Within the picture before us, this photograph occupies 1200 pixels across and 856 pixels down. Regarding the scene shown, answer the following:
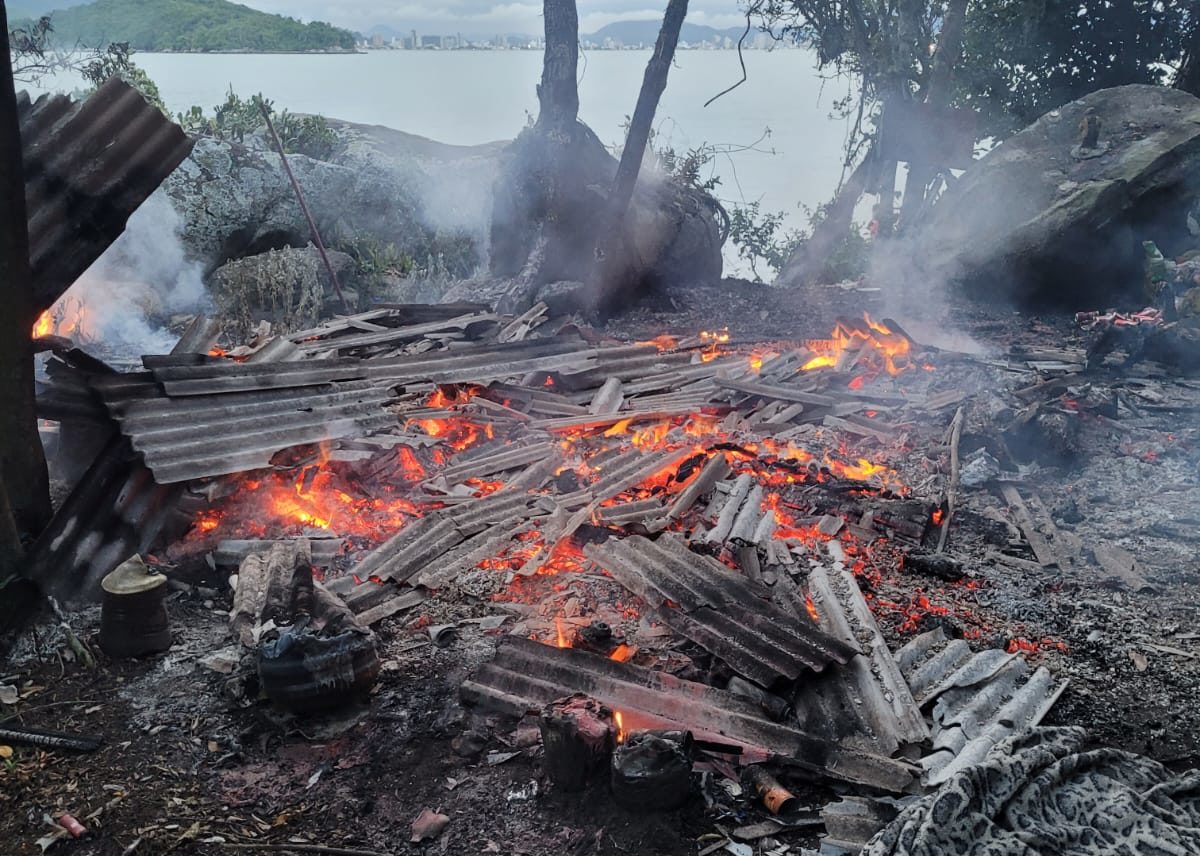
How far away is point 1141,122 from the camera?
14.0 metres

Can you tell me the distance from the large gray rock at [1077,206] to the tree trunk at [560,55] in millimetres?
7259

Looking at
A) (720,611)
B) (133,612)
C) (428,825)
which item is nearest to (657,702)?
(720,611)

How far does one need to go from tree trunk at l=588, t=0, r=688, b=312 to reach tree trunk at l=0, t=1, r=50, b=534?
8877mm

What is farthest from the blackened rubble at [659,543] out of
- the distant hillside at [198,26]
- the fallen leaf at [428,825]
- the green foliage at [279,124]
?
the distant hillside at [198,26]

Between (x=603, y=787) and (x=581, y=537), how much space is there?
8.91 feet

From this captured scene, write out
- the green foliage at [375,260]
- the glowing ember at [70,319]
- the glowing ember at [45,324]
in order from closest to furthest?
the glowing ember at [45,324]
the glowing ember at [70,319]
the green foliage at [375,260]

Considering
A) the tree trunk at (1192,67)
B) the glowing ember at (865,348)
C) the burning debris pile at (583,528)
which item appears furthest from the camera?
the tree trunk at (1192,67)

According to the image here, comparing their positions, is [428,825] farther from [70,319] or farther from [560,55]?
[560,55]

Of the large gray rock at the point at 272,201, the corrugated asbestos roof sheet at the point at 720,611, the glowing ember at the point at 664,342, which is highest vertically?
the large gray rock at the point at 272,201

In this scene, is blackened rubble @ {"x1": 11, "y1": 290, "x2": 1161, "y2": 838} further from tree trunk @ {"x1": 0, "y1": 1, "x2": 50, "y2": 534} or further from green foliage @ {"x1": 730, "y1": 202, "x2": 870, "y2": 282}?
green foliage @ {"x1": 730, "y1": 202, "x2": 870, "y2": 282}

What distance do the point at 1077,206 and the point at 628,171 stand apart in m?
7.53

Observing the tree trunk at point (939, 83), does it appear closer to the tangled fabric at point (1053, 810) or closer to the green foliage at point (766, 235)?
the green foliage at point (766, 235)

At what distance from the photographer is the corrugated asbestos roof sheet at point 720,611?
4719 millimetres

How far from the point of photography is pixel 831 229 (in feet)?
60.2
